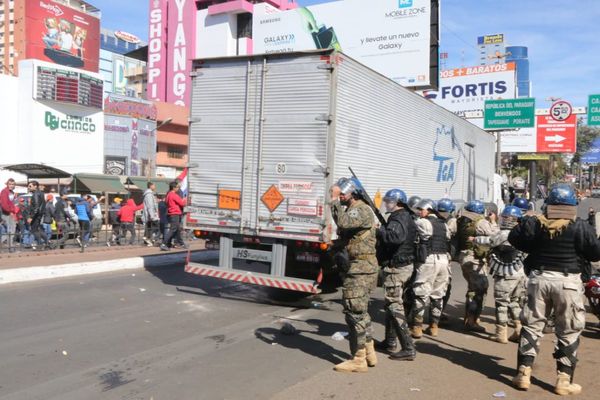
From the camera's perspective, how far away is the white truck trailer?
7801mm

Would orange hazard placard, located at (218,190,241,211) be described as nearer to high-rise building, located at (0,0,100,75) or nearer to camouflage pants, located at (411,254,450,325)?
camouflage pants, located at (411,254,450,325)

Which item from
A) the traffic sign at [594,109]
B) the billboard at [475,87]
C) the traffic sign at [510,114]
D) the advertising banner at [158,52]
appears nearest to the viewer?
the traffic sign at [510,114]

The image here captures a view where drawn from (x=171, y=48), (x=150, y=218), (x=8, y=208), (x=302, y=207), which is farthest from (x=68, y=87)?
(x=171, y=48)

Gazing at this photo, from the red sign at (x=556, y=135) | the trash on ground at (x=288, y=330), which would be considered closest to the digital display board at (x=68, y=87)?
the trash on ground at (x=288, y=330)

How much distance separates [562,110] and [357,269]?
1071 inches

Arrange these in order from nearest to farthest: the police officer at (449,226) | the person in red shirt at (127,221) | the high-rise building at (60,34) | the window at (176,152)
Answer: the police officer at (449,226), the person in red shirt at (127,221), the window at (176,152), the high-rise building at (60,34)

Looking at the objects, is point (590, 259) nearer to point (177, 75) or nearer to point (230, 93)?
point (230, 93)

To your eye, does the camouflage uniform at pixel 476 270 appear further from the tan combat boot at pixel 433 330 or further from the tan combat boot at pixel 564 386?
the tan combat boot at pixel 564 386

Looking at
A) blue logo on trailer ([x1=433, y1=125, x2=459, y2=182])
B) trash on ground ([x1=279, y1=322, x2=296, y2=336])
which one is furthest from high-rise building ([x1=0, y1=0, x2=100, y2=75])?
trash on ground ([x1=279, y1=322, x2=296, y2=336])

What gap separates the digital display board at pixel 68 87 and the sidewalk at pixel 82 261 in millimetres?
18025

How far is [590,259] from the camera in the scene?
4.70 metres

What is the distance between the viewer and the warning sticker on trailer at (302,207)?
307 inches

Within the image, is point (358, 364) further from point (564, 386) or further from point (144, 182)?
point (144, 182)

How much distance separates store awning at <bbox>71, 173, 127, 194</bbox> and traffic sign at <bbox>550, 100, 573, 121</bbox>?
75.3 feet
